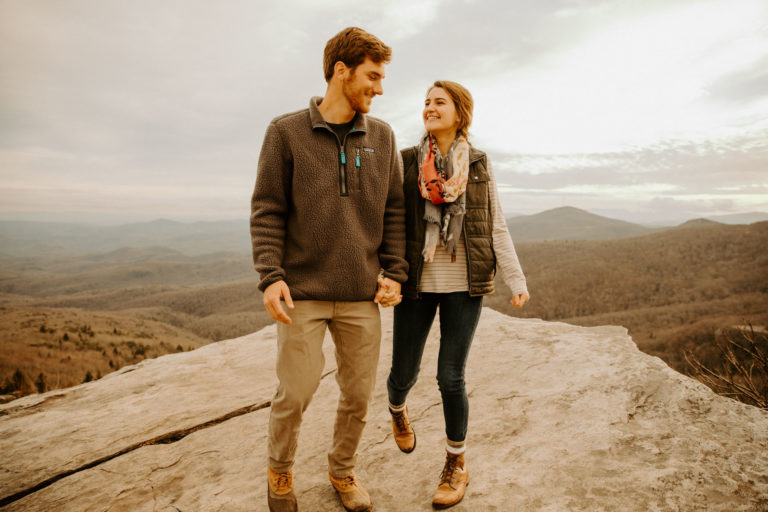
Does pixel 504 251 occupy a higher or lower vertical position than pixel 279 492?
higher

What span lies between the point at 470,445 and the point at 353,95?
105 inches

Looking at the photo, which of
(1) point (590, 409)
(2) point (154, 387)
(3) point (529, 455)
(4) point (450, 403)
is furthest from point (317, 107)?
(2) point (154, 387)

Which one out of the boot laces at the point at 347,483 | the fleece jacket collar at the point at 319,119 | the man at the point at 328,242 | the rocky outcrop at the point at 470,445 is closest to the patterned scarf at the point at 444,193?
the man at the point at 328,242

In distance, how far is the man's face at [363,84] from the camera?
2.12 meters

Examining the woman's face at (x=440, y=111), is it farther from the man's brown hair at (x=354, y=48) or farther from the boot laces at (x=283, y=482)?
the boot laces at (x=283, y=482)

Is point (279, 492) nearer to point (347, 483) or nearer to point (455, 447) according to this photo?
point (347, 483)

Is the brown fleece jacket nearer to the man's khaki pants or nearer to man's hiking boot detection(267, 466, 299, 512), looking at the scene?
the man's khaki pants

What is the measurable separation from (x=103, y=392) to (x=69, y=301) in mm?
112719

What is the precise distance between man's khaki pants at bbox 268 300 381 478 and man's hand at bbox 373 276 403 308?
0.27 feet

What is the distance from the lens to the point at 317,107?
2.30 m

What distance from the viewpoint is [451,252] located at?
246 centimetres

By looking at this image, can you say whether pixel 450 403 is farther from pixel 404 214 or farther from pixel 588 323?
pixel 588 323

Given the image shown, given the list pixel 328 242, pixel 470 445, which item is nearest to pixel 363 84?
pixel 328 242

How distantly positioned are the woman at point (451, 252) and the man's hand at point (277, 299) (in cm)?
78
